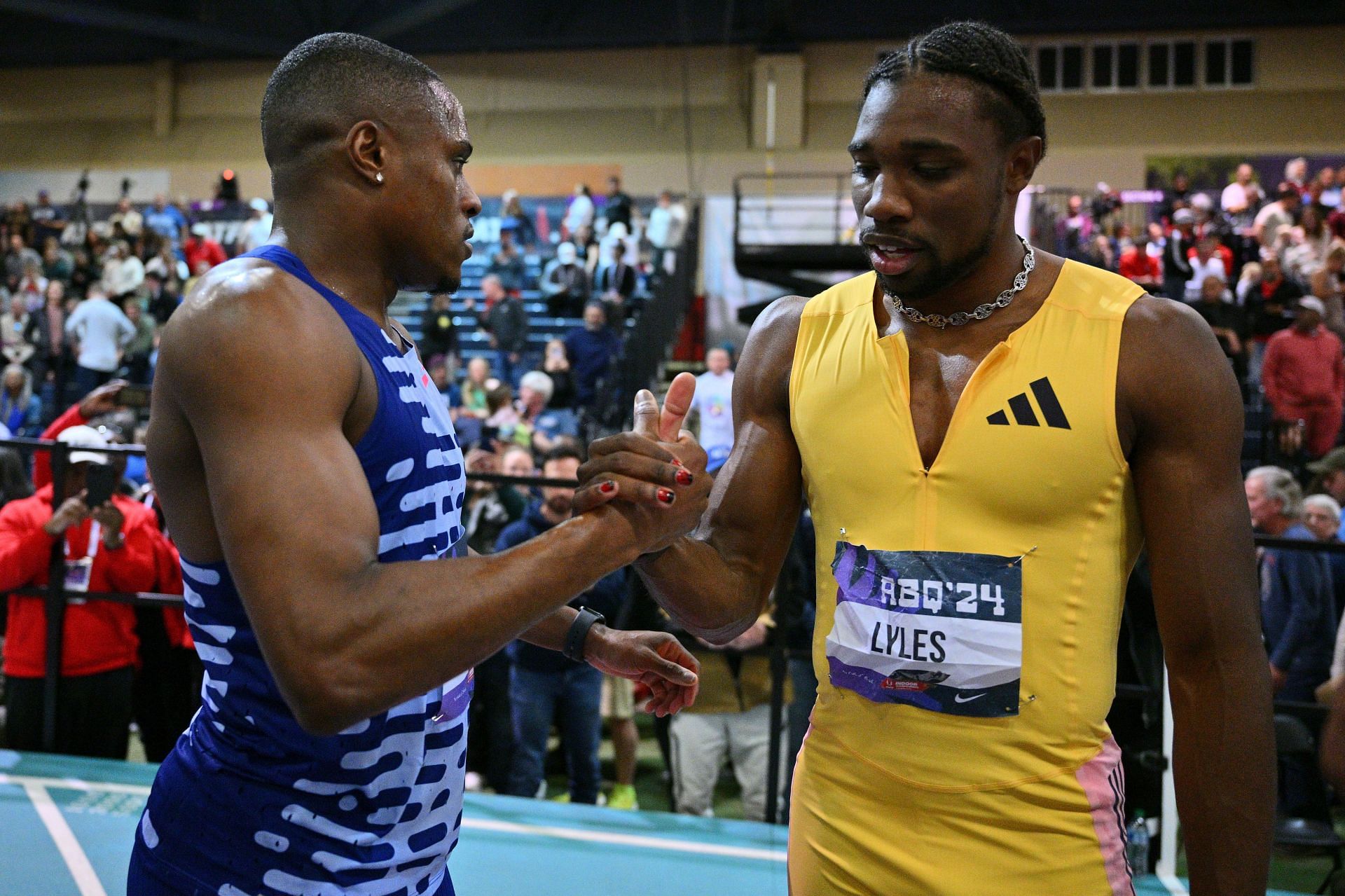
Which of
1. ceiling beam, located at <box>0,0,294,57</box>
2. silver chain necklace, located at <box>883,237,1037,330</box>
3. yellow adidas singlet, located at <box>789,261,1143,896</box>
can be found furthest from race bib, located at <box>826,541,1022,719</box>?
ceiling beam, located at <box>0,0,294,57</box>

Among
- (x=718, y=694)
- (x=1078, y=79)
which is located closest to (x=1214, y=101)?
(x=1078, y=79)

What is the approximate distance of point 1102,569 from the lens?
169 centimetres

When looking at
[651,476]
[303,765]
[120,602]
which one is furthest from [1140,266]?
[303,765]

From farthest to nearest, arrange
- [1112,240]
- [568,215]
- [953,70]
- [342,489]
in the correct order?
[568,215] → [1112,240] → [953,70] → [342,489]

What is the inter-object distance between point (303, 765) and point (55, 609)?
163 inches

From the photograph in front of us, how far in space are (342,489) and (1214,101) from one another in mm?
20519

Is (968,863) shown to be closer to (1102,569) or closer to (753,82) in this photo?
(1102,569)

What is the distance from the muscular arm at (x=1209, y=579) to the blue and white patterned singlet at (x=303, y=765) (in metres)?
0.96

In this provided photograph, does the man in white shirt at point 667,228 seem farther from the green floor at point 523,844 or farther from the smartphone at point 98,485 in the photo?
the green floor at point 523,844

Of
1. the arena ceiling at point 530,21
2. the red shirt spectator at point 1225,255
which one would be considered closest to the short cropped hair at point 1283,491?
the red shirt spectator at point 1225,255

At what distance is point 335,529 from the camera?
4.39ft

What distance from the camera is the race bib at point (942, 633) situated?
1.65 m

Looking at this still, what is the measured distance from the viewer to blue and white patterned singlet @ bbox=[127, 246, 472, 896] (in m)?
1.53

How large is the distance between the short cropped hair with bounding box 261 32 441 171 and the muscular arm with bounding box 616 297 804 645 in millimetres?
669
